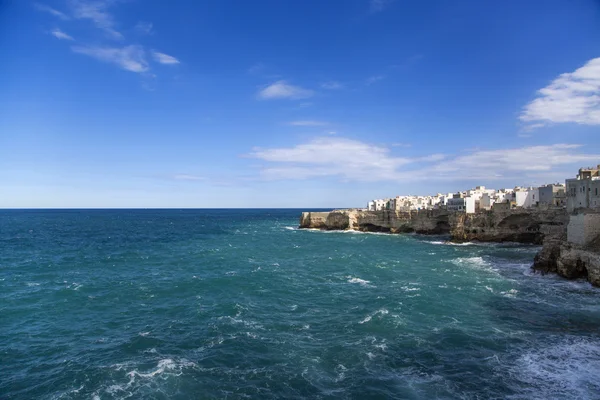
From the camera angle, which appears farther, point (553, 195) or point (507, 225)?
point (553, 195)

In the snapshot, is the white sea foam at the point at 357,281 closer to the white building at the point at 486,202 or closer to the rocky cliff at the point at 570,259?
the rocky cliff at the point at 570,259

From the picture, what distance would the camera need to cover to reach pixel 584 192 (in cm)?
5297

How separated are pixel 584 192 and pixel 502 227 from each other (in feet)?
65.6

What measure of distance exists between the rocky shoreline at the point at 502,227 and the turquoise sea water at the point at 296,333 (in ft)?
8.97

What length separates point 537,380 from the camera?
17.9 metres

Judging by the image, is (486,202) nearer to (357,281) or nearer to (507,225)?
(507,225)

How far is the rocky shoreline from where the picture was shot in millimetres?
38281

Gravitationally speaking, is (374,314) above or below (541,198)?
below

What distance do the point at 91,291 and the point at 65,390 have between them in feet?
64.0

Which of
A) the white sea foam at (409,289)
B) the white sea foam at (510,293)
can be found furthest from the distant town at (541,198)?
the white sea foam at (409,289)

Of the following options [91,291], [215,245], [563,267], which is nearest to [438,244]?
[563,267]

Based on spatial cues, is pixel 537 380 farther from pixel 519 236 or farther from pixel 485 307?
pixel 519 236

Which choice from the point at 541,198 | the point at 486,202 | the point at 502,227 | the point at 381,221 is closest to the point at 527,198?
the point at 541,198

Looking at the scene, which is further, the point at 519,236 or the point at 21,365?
the point at 519,236
